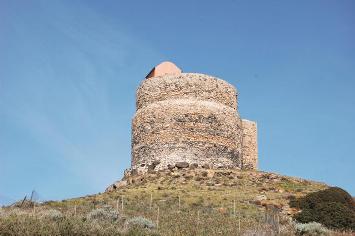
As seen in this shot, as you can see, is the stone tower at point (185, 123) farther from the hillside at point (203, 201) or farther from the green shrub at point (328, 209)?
the green shrub at point (328, 209)

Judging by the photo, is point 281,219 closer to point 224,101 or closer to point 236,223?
point 236,223

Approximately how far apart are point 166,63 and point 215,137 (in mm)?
8021

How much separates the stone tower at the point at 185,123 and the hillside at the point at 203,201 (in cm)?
140

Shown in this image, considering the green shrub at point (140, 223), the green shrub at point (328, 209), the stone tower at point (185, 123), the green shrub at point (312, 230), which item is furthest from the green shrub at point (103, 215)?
the stone tower at point (185, 123)

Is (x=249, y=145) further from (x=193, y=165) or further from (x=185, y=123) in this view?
(x=193, y=165)

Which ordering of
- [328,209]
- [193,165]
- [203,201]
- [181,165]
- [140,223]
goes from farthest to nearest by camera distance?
[193,165], [181,165], [203,201], [328,209], [140,223]

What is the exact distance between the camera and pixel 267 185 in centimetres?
3691

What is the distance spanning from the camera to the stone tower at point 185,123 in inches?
1565

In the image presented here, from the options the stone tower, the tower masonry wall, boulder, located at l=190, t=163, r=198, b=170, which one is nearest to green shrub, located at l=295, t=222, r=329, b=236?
boulder, located at l=190, t=163, r=198, b=170

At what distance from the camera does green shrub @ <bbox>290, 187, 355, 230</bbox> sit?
1046 inches

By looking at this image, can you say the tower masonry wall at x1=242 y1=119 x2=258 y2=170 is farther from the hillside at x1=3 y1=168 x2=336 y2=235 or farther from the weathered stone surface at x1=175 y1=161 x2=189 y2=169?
the weathered stone surface at x1=175 y1=161 x2=189 y2=169

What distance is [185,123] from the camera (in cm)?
3997

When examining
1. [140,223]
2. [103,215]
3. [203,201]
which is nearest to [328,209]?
[203,201]

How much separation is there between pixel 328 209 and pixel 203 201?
20.1 ft
